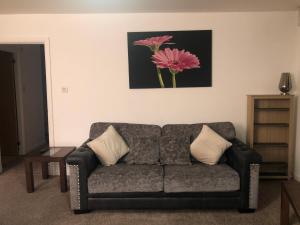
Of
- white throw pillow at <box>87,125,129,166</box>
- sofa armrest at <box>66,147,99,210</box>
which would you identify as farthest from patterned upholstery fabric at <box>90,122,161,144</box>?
sofa armrest at <box>66,147,99,210</box>

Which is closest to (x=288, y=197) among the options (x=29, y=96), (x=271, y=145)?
(x=271, y=145)

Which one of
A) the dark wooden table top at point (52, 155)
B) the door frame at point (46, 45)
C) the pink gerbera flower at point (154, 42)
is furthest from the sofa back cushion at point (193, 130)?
the door frame at point (46, 45)

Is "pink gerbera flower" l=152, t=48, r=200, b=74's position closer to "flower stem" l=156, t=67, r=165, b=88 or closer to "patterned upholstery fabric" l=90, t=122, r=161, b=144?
"flower stem" l=156, t=67, r=165, b=88

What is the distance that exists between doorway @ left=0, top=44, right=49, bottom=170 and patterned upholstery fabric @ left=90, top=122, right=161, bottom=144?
2.06 metres

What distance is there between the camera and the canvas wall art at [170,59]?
3617mm

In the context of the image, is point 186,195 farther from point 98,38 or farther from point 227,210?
point 98,38

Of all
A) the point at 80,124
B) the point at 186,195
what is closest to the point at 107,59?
A: the point at 80,124

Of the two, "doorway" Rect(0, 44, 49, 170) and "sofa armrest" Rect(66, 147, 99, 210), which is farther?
"doorway" Rect(0, 44, 49, 170)

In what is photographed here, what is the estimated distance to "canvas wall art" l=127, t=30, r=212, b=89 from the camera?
362 cm

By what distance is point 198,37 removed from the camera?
11.9 ft

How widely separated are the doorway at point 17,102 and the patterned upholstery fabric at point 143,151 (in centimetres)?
254

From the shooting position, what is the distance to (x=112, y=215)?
2.73 metres

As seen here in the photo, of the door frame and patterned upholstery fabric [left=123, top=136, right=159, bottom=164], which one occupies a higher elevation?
the door frame

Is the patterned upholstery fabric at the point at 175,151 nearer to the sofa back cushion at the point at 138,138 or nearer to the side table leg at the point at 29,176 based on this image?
the sofa back cushion at the point at 138,138
